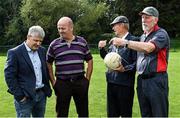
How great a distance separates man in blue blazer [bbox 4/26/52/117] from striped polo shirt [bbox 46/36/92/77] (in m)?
0.51

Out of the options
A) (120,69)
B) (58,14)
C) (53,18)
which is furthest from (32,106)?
(58,14)

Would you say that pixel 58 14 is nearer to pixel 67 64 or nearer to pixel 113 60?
pixel 67 64

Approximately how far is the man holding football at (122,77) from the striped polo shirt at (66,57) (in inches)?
19.6

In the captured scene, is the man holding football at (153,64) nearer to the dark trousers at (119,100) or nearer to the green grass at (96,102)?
the dark trousers at (119,100)

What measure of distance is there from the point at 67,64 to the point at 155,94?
5.83ft

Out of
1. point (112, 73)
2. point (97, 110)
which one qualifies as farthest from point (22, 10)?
point (112, 73)

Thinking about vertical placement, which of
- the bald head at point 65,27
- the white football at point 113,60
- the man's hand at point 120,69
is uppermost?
the bald head at point 65,27

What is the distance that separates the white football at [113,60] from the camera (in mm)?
8484

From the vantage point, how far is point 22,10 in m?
59.5

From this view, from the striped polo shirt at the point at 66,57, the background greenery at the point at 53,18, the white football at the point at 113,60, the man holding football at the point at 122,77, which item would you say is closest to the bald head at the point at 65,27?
the striped polo shirt at the point at 66,57

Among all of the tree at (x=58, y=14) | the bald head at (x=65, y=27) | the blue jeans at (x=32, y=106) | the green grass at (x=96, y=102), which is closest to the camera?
the blue jeans at (x=32, y=106)

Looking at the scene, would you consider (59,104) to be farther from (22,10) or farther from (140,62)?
(22,10)

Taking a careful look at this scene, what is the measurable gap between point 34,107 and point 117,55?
176cm

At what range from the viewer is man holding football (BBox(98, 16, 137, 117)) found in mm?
8664
